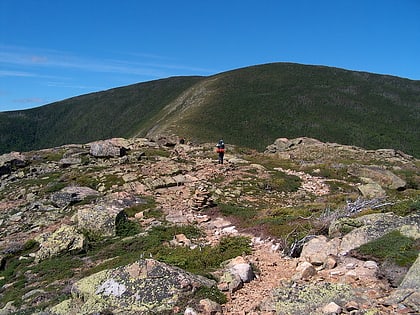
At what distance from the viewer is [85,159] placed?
3647cm

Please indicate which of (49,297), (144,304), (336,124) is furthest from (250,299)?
(336,124)

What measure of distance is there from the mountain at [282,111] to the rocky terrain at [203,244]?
7190cm

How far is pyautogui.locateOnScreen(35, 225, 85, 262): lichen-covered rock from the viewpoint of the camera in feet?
49.2

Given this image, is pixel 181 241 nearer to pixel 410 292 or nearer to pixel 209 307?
pixel 209 307

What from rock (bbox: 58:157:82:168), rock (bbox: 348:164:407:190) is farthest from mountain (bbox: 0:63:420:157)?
rock (bbox: 348:164:407:190)

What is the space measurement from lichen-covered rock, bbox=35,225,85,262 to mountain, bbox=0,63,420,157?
3241 inches

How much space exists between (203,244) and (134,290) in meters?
5.60

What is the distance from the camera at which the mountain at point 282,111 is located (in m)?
120

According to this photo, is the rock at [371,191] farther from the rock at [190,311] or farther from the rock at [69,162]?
the rock at [69,162]

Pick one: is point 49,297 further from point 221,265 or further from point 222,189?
point 222,189

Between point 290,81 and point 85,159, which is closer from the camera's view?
point 85,159

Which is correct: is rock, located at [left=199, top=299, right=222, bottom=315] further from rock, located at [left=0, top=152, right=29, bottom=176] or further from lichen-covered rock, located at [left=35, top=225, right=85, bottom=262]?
rock, located at [left=0, top=152, right=29, bottom=176]

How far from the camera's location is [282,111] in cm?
13725

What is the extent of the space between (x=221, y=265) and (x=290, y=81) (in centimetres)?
15975
